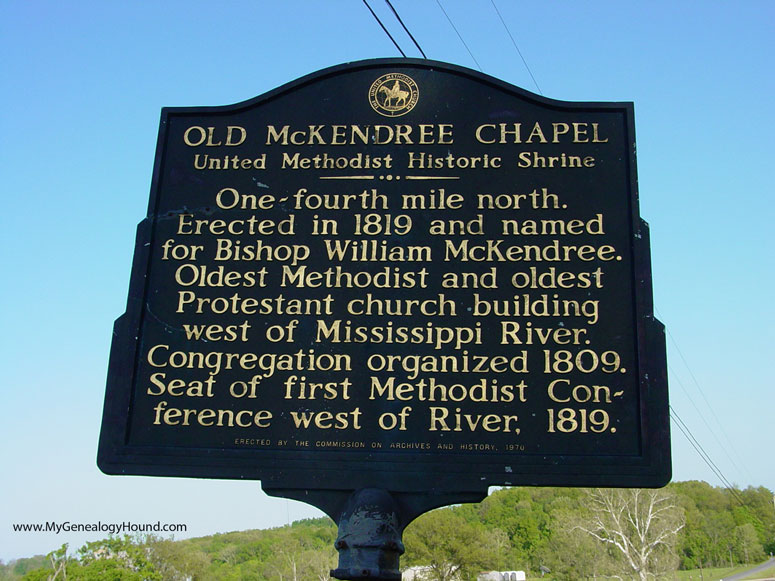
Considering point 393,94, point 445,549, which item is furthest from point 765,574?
point 393,94

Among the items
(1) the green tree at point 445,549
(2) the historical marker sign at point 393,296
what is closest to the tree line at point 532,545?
(1) the green tree at point 445,549

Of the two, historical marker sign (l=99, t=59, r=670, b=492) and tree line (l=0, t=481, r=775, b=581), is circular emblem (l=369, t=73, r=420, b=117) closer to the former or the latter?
historical marker sign (l=99, t=59, r=670, b=492)

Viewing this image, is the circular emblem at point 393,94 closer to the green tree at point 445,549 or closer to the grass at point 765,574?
the green tree at point 445,549

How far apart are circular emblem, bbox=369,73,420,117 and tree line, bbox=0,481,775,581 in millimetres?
40650

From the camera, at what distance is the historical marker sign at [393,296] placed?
507 centimetres

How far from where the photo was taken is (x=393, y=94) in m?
6.18

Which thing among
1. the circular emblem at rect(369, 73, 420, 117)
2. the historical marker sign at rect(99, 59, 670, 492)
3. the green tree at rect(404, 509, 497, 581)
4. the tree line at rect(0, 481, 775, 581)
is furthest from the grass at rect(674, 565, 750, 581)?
the circular emblem at rect(369, 73, 420, 117)

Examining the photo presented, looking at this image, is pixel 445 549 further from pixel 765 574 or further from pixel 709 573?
pixel 765 574

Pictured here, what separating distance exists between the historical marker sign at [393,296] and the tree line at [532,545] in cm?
4036

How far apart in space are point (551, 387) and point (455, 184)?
5.76ft

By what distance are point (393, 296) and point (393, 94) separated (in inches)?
71.6

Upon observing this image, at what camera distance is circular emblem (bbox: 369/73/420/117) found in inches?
241

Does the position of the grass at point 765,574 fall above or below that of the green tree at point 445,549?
below

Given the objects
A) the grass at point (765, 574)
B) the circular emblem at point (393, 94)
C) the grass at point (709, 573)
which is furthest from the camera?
the grass at point (709, 573)
